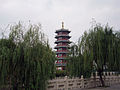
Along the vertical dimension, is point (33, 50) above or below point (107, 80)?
above

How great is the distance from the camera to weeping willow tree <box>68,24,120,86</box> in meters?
10.9

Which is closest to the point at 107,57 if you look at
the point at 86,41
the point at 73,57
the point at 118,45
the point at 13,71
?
the point at 118,45

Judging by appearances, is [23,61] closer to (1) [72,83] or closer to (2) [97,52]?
(1) [72,83]

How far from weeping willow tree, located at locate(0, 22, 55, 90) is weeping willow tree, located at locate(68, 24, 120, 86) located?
4.76 metres

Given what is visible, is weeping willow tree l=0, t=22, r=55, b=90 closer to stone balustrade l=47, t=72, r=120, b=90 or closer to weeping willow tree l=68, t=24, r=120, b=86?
stone balustrade l=47, t=72, r=120, b=90

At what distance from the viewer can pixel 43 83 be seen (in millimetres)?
7156

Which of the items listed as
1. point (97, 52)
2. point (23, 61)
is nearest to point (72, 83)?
point (97, 52)

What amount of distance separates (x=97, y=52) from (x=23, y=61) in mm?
5884

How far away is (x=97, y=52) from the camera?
36.3 ft

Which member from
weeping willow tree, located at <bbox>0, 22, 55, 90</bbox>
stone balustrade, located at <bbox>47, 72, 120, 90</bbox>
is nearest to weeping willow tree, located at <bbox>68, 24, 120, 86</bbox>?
stone balustrade, located at <bbox>47, 72, 120, 90</bbox>

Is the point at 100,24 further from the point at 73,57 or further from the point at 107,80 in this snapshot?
the point at 107,80

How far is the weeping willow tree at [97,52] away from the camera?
10.9m

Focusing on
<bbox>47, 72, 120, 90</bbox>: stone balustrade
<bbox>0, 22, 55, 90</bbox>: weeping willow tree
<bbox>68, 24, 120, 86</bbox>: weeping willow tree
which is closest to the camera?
<bbox>0, 22, 55, 90</bbox>: weeping willow tree

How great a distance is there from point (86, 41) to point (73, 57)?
1696 millimetres
